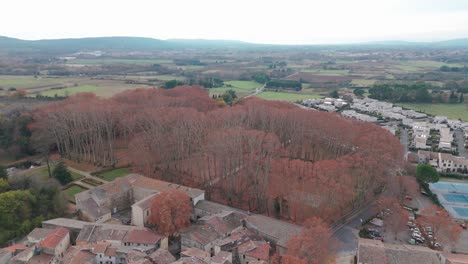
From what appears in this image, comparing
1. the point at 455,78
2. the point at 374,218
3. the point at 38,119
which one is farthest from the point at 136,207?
the point at 455,78

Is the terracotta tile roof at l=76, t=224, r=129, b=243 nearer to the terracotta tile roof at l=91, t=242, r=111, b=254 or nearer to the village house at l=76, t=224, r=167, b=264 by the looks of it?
the village house at l=76, t=224, r=167, b=264

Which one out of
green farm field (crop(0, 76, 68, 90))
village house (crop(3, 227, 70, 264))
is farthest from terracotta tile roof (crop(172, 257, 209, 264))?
green farm field (crop(0, 76, 68, 90))

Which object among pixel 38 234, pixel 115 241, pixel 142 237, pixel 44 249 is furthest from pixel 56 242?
pixel 142 237

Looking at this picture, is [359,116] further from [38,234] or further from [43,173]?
[38,234]

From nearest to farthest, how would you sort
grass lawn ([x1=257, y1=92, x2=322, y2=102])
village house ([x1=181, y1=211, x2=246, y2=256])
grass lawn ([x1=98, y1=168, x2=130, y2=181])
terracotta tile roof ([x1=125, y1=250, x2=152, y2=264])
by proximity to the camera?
terracotta tile roof ([x1=125, y1=250, x2=152, y2=264]), village house ([x1=181, y1=211, x2=246, y2=256]), grass lawn ([x1=98, y1=168, x2=130, y2=181]), grass lawn ([x1=257, y1=92, x2=322, y2=102])

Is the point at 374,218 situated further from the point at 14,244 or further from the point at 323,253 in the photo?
the point at 14,244

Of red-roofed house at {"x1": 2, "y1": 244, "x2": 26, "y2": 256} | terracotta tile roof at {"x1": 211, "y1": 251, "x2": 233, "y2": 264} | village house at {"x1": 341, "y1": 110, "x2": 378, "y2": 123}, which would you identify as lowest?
red-roofed house at {"x1": 2, "y1": 244, "x2": 26, "y2": 256}
